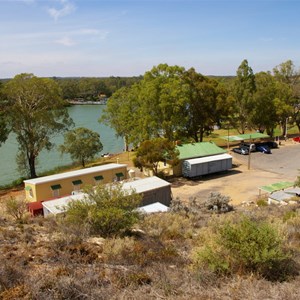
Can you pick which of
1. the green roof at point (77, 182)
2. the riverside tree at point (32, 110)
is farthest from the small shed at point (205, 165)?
the riverside tree at point (32, 110)

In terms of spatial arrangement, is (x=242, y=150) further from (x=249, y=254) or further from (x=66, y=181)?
(x=249, y=254)

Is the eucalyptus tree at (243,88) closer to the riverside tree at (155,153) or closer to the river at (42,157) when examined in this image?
the river at (42,157)

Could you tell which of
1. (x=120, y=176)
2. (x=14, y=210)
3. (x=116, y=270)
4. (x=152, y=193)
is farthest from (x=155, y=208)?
(x=116, y=270)

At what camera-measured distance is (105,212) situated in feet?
Answer: 36.7

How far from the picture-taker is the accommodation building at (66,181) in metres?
21.3

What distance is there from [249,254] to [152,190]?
12.2 meters

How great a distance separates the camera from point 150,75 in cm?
3244

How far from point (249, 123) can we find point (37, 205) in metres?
29.8

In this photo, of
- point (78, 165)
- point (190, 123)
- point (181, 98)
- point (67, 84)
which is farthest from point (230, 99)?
point (67, 84)

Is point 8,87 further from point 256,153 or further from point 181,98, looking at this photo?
point 256,153

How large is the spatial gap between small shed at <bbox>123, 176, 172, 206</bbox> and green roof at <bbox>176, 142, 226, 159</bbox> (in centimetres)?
785

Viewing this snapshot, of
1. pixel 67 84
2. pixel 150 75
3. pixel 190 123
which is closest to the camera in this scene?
pixel 150 75

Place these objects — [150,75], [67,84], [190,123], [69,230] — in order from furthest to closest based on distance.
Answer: [67,84] → [190,123] → [150,75] → [69,230]

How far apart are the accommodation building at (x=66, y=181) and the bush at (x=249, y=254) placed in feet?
45.3
